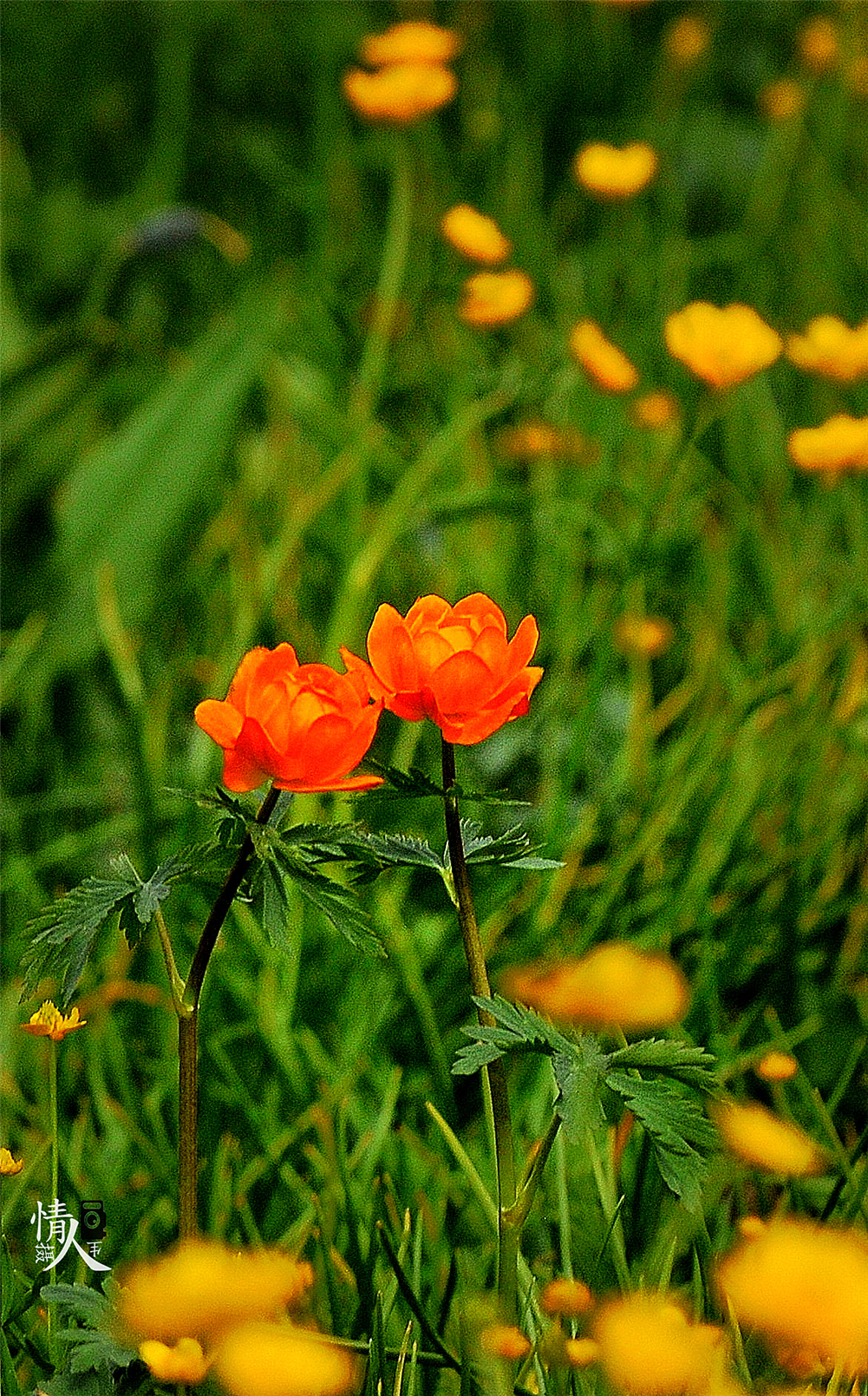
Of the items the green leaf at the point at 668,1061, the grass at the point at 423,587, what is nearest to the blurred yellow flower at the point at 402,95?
the grass at the point at 423,587

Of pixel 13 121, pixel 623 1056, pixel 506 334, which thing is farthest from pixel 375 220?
pixel 623 1056

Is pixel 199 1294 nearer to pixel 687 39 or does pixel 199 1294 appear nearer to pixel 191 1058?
pixel 191 1058

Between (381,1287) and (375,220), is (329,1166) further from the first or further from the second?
(375,220)

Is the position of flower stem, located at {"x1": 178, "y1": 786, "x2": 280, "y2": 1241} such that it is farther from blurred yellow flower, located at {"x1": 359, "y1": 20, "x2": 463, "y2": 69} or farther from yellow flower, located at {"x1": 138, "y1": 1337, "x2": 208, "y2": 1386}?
blurred yellow flower, located at {"x1": 359, "y1": 20, "x2": 463, "y2": 69}

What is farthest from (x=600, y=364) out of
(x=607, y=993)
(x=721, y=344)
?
(x=607, y=993)

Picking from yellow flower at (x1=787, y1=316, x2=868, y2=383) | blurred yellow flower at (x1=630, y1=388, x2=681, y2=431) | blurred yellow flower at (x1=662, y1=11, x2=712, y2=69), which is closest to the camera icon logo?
yellow flower at (x1=787, y1=316, x2=868, y2=383)
